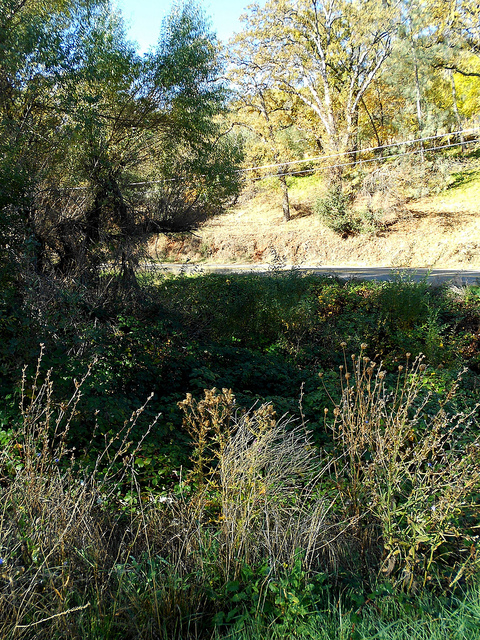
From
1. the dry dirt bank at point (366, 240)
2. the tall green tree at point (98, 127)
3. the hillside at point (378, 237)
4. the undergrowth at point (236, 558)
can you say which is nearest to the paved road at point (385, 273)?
the tall green tree at point (98, 127)

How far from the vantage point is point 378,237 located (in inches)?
801

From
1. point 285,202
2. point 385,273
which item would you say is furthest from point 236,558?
point 285,202

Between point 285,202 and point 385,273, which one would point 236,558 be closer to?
point 385,273

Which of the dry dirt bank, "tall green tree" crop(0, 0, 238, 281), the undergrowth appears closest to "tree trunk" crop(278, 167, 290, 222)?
the dry dirt bank

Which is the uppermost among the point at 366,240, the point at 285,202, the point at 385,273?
the point at 285,202

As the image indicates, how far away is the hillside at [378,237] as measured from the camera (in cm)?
1839

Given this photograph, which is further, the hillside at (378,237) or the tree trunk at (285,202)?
the tree trunk at (285,202)

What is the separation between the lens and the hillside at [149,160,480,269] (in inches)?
724

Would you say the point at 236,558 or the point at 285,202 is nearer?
the point at 236,558

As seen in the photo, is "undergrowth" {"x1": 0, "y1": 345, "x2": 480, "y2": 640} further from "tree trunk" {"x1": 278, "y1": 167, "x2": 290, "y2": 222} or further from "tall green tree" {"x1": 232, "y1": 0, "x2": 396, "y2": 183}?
"tree trunk" {"x1": 278, "y1": 167, "x2": 290, "y2": 222}

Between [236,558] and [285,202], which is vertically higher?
[285,202]

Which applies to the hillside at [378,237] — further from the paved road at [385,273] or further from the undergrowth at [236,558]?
the undergrowth at [236,558]

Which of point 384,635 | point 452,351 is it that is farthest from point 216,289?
point 384,635

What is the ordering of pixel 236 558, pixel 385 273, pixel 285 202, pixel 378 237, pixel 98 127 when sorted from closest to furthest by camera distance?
pixel 236 558 → pixel 98 127 → pixel 385 273 → pixel 378 237 → pixel 285 202
